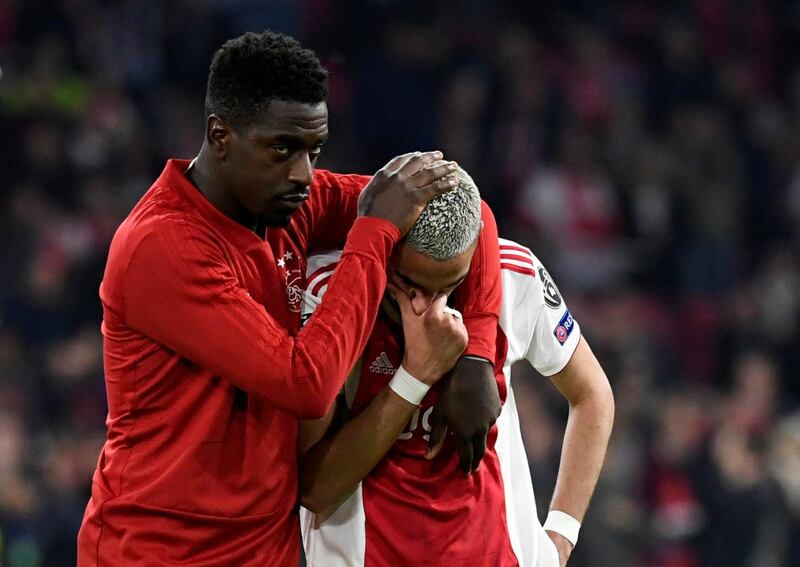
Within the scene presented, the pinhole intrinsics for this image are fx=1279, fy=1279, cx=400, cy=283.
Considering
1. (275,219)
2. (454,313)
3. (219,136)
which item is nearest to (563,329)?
(454,313)

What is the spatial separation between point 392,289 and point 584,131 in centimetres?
585

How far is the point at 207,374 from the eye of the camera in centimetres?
229

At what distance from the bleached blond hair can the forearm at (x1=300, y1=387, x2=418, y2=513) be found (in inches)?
10.9

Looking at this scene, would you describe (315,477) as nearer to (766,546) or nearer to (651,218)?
(766,546)

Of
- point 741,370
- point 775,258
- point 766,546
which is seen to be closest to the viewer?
point 766,546

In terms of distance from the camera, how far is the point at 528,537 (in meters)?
2.61

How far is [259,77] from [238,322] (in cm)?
44

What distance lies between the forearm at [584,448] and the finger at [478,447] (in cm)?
44

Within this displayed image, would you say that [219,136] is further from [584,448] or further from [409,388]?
[584,448]

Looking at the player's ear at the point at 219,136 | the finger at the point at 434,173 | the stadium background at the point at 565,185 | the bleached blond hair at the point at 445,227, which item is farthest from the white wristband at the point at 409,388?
the stadium background at the point at 565,185

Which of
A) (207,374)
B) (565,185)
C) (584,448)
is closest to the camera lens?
(207,374)

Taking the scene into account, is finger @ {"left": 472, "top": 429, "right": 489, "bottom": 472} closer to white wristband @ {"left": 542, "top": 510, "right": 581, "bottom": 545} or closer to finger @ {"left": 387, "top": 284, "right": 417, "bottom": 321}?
finger @ {"left": 387, "top": 284, "right": 417, "bottom": 321}

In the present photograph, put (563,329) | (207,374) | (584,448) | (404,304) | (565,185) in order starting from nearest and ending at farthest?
(207,374), (404,304), (563,329), (584,448), (565,185)

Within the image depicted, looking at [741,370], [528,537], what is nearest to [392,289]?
[528,537]
